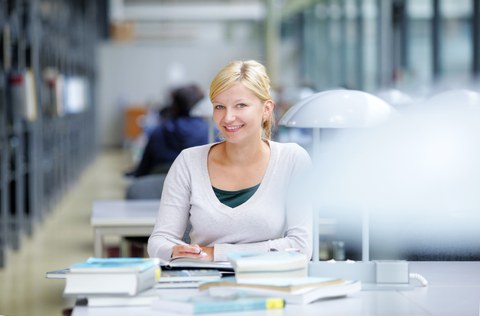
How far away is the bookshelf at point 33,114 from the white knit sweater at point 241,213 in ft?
13.7

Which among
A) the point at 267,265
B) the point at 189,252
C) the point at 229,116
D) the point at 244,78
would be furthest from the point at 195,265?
the point at 244,78

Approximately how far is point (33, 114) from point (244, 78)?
17.0 feet

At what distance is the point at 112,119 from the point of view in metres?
20.9

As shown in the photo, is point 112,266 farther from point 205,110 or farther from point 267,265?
point 205,110

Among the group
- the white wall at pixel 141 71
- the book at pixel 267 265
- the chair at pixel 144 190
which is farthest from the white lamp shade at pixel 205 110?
the white wall at pixel 141 71

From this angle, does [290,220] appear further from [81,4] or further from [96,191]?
[81,4]

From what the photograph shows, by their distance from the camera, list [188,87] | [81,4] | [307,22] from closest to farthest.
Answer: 1. [188,87]
2. [81,4]
3. [307,22]

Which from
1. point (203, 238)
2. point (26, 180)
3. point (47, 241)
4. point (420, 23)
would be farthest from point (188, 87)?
point (420, 23)

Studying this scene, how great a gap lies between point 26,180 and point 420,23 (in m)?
4.70

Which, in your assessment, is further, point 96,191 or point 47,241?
point 96,191

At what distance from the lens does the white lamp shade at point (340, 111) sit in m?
2.51

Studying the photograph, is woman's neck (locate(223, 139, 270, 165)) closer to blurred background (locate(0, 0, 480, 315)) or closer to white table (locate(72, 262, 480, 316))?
blurred background (locate(0, 0, 480, 315))

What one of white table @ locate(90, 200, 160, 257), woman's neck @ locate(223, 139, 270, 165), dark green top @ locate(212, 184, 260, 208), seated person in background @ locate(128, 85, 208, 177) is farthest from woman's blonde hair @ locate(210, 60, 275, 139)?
seated person in background @ locate(128, 85, 208, 177)

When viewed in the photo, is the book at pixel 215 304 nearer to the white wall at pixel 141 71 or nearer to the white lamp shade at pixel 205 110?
Answer: the white lamp shade at pixel 205 110
